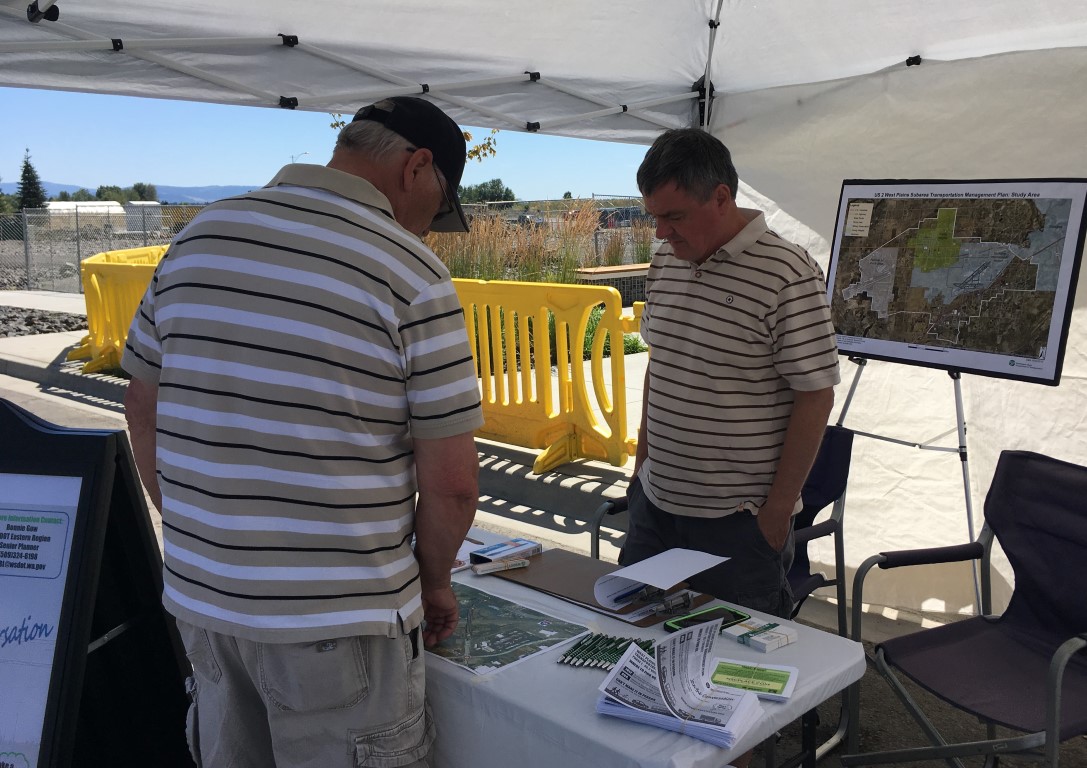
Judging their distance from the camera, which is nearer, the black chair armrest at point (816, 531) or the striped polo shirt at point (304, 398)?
the striped polo shirt at point (304, 398)

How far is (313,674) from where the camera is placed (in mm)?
1464

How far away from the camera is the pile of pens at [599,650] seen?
1.71m

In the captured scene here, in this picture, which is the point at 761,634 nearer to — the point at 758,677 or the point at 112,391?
the point at 758,677

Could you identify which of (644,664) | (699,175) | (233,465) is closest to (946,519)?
(699,175)

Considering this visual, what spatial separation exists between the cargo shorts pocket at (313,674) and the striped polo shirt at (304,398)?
0.04m

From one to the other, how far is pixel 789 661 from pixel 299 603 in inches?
37.3

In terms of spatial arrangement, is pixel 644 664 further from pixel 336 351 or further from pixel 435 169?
pixel 435 169

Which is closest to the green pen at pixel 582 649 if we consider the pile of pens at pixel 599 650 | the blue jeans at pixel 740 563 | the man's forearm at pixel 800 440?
the pile of pens at pixel 599 650

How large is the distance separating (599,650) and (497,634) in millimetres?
240

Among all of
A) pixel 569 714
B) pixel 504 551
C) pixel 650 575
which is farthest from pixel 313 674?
pixel 504 551

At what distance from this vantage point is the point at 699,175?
7.67 ft

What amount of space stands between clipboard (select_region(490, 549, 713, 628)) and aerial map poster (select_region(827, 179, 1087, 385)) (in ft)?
5.99

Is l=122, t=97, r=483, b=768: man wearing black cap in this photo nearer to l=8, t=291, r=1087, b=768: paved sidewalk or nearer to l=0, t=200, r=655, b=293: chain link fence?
l=8, t=291, r=1087, b=768: paved sidewalk

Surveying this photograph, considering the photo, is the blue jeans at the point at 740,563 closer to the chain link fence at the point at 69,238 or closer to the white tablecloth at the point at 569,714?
the white tablecloth at the point at 569,714
